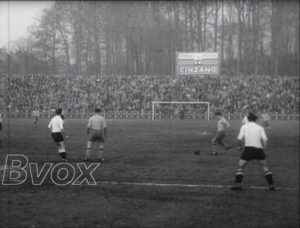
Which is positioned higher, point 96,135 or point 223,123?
point 223,123

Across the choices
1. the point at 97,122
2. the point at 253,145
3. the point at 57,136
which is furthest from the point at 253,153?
Result: the point at 57,136

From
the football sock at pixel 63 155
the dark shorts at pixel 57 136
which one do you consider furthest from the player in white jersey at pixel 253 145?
the dark shorts at pixel 57 136

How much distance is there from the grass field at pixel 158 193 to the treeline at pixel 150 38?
104cm

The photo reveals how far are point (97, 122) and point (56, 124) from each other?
907 mm

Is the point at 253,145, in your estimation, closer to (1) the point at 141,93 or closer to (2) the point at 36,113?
(1) the point at 141,93

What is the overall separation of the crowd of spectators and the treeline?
19cm

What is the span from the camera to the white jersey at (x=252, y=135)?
7.82m

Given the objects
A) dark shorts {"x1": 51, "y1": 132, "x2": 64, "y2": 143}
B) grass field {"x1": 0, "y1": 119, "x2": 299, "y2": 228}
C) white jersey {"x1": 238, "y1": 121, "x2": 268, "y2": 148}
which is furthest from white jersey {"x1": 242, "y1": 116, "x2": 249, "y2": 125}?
dark shorts {"x1": 51, "y1": 132, "x2": 64, "y2": 143}

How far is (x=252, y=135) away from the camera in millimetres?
8023

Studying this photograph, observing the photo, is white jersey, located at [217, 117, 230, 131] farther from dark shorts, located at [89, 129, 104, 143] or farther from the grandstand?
dark shorts, located at [89, 129, 104, 143]

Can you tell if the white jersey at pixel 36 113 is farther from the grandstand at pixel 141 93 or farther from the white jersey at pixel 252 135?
the white jersey at pixel 252 135

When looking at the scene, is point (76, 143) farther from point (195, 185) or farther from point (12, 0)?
point (12, 0)

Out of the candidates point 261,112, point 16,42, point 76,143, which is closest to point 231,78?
point 261,112

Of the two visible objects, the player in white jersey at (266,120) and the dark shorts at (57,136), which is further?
the dark shorts at (57,136)
